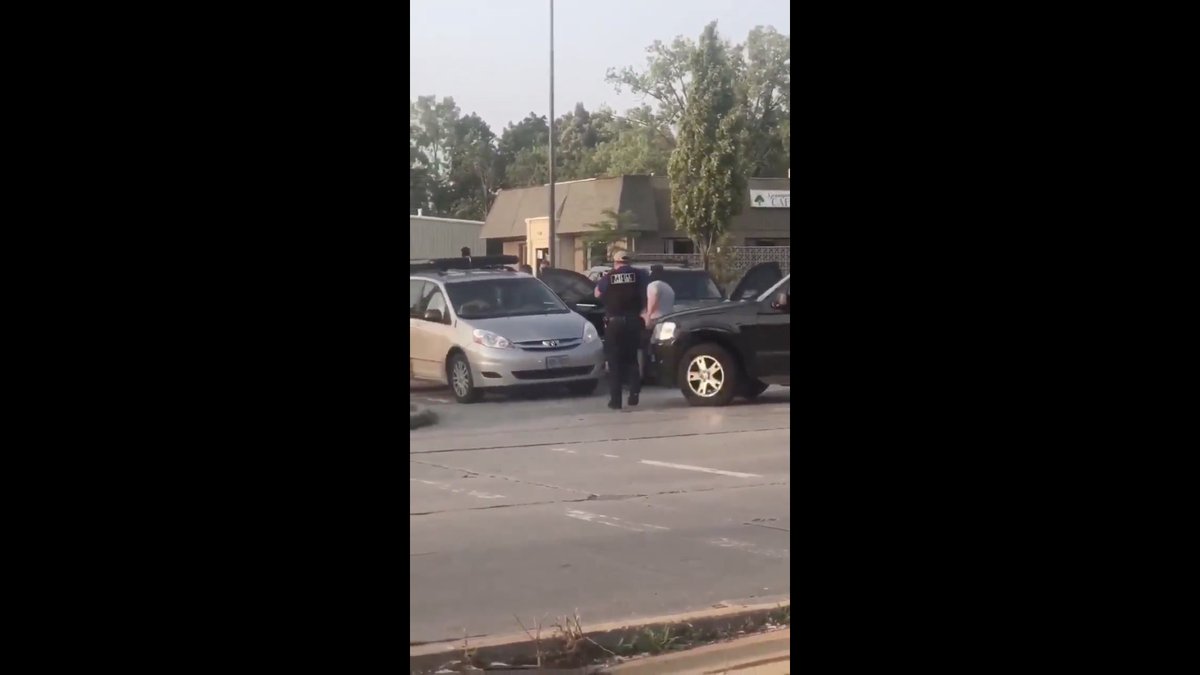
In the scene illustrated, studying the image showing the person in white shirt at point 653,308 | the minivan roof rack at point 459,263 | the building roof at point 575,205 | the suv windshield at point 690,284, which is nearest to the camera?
the person in white shirt at point 653,308

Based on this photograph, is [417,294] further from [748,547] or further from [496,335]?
[748,547]

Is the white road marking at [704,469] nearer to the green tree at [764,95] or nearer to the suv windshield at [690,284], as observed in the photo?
the suv windshield at [690,284]

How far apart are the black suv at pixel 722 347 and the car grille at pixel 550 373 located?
2.47 ft

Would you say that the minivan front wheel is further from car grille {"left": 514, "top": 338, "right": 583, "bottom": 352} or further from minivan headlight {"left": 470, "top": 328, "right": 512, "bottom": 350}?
car grille {"left": 514, "top": 338, "right": 583, "bottom": 352}

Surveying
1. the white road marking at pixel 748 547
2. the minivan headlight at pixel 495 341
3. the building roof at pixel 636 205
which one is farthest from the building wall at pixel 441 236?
the white road marking at pixel 748 547

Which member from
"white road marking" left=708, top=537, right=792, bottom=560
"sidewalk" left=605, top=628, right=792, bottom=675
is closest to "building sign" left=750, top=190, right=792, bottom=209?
"white road marking" left=708, top=537, right=792, bottom=560

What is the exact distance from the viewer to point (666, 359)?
12.2 metres

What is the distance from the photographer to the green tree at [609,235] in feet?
52.2

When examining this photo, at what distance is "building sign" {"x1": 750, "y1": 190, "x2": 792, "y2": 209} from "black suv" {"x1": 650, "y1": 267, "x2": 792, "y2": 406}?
5259 mm

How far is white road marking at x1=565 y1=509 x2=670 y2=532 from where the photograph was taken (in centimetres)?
718

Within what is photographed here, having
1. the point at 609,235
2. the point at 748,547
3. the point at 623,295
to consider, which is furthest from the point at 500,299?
the point at 748,547

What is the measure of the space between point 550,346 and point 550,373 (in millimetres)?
270

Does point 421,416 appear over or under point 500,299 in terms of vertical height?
under
